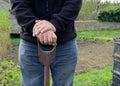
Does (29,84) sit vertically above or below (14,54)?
above

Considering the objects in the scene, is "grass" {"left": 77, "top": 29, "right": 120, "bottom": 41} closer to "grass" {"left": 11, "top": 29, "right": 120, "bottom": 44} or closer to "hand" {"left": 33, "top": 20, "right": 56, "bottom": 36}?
"grass" {"left": 11, "top": 29, "right": 120, "bottom": 44}

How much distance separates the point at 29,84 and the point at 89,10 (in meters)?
17.0

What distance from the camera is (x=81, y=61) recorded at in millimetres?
8477

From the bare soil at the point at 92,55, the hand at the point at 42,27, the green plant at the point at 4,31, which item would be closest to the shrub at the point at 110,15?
the bare soil at the point at 92,55

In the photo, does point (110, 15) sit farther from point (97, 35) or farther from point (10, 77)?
point (10, 77)

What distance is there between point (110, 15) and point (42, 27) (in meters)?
15.9

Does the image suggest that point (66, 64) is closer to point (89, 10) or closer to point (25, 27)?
point (25, 27)

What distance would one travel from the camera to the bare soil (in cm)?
802

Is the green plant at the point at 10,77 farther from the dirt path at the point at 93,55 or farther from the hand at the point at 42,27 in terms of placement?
the dirt path at the point at 93,55

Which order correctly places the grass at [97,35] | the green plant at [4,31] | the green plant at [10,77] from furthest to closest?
the grass at [97,35] < the green plant at [4,31] < the green plant at [10,77]

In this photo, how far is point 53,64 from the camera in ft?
9.77

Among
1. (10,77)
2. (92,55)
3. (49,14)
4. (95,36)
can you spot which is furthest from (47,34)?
(95,36)

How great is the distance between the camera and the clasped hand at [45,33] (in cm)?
263

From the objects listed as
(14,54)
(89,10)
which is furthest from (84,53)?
(89,10)
